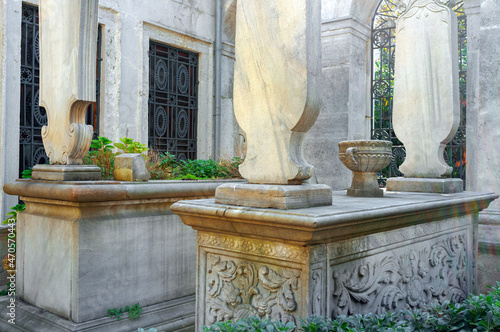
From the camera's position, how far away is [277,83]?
2803mm

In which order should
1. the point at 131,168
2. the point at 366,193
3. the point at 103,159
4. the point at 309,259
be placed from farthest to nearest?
the point at 103,159 < the point at 131,168 < the point at 366,193 < the point at 309,259

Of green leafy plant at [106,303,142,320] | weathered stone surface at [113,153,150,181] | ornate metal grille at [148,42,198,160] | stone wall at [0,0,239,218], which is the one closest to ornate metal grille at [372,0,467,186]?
stone wall at [0,0,239,218]

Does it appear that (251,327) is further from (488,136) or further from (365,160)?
(488,136)

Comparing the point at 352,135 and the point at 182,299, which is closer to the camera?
the point at 182,299

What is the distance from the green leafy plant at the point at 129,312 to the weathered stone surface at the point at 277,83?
222 cm

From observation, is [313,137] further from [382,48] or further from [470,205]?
[470,205]

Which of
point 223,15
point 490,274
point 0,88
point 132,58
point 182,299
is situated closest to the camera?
point 182,299

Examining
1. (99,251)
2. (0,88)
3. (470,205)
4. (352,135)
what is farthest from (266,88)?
(352,135)

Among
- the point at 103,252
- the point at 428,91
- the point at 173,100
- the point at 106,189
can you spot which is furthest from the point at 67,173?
the point at 173,100

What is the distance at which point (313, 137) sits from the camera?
29.6ft

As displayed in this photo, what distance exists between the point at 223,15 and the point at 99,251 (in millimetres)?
7532

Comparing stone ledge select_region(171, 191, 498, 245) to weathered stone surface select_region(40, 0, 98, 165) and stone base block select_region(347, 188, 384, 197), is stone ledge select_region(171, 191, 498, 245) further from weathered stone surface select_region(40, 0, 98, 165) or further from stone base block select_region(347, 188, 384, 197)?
weathered stone surface select_region(40, 0, 98, 165)

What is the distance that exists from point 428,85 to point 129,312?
3.92 m

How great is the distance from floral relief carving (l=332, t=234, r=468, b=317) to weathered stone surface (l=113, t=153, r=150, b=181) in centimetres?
266
